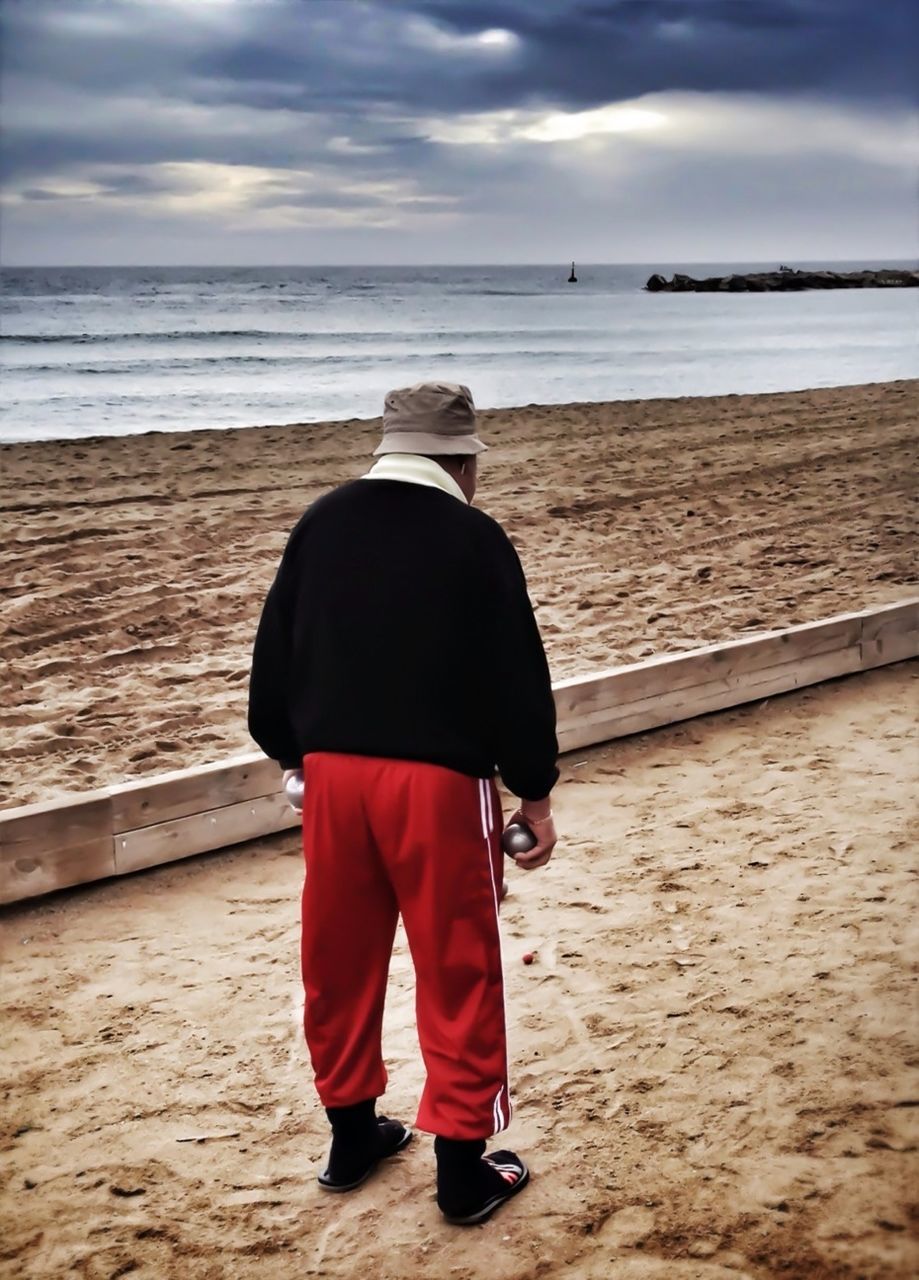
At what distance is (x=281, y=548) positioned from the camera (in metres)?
7.16

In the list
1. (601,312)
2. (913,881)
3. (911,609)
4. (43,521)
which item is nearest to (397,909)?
(913,881)

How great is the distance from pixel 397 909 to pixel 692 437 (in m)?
9.77

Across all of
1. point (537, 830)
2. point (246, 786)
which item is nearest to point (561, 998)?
point (537, 830)

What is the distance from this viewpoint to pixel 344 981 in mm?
2215

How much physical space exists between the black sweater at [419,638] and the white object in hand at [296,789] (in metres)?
0.18

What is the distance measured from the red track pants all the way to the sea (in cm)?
673

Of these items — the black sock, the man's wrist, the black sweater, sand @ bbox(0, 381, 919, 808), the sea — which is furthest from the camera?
the sea

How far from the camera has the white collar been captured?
208 cm

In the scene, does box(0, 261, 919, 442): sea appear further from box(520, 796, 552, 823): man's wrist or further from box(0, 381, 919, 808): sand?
box(520, 796, 552, 823): man's wrist

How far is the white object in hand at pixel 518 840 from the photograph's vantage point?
7.16 feet

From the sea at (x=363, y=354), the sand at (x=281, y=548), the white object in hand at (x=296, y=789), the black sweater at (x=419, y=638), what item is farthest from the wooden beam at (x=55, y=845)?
the sea at (x=363, y=354)

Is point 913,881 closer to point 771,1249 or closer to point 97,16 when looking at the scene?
point 771,1249

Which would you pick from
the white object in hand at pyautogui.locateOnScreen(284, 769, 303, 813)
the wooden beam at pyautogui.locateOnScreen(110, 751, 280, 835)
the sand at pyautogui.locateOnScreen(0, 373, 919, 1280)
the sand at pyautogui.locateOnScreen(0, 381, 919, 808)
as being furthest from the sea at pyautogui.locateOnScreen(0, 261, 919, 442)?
the white object in hand at pyautogui.locateOnScreen(284, 769, 303, 813)

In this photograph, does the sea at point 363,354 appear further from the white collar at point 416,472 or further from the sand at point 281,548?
the white collar at point 416,472
